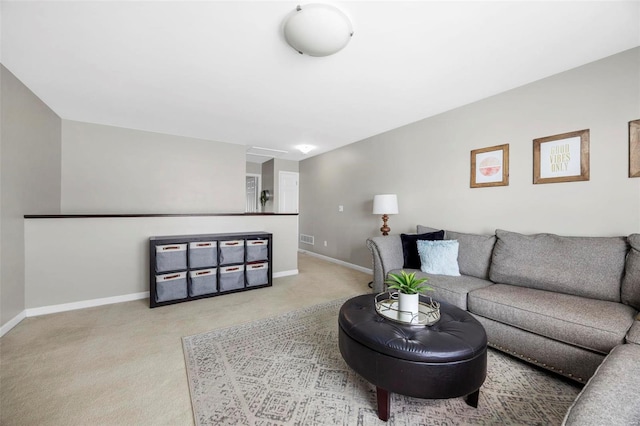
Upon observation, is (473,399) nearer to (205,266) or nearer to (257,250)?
(257,250)

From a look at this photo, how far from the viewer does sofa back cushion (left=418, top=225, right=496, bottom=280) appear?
2.51m

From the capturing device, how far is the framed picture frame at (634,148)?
1942 millimetres

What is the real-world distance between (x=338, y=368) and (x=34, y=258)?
3.35 m

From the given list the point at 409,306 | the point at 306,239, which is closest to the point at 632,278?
the point at 409,306

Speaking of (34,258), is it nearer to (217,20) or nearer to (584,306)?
(217,20)

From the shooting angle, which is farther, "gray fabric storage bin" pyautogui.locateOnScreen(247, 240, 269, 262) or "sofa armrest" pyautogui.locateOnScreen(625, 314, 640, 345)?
"gray fabric storage bin" pyautogui.locateOnScreen(247, 240, 269, 262)

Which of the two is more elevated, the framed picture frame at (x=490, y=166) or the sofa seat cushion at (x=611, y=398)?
the framed picture frame at (x=490, y=166)

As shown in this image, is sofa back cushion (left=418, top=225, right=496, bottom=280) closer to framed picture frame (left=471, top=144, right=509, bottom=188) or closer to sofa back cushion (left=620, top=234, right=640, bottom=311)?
framed picture frame (left=471, top=144, right=509, bottom=188)

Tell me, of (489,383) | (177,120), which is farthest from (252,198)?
(489,383)

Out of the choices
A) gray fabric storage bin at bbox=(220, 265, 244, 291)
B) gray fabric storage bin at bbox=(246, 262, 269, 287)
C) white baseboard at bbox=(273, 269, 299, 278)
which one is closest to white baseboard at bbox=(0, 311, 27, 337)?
gray fabric storage bin at bbox=(220, 265, 244, 291)

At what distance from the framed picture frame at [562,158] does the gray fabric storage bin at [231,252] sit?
3460 millimetres

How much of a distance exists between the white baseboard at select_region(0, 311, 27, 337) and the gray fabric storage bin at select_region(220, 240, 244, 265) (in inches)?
74.4

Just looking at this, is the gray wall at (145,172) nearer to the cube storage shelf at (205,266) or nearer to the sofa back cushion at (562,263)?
the cube storage shelf at (205,266)

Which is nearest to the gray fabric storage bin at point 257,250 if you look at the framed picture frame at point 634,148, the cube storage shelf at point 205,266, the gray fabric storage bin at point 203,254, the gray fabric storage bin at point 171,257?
the cube storage shelf at point 205,266
